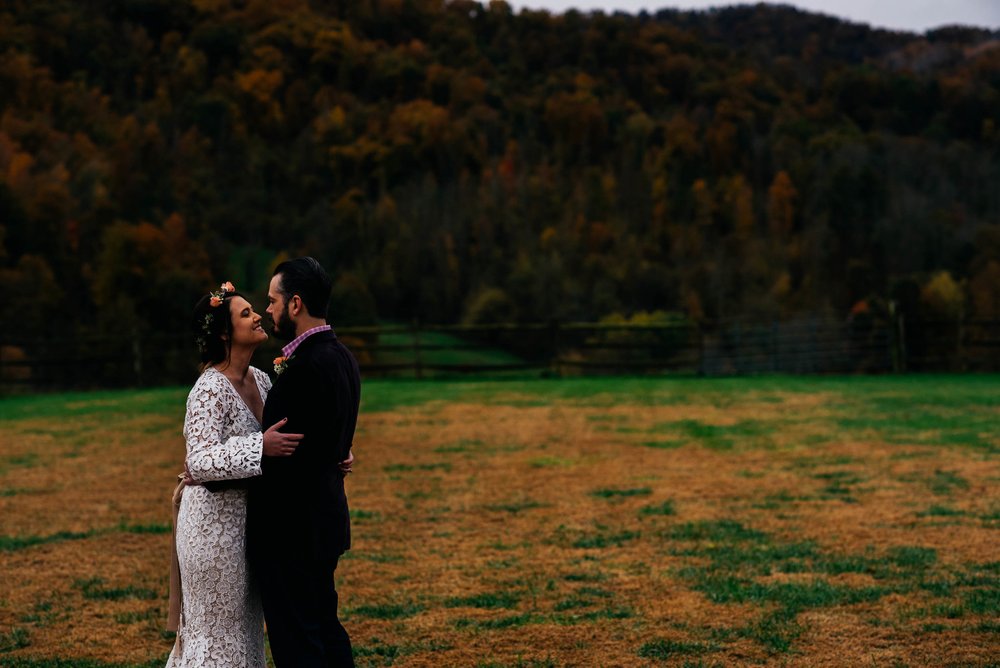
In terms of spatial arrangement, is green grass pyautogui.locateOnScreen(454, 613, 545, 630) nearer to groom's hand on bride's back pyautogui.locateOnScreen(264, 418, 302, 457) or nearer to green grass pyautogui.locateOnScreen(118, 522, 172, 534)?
groom's hand on bride's back pyautogui.locateOnScreen(264, 418, 302, 457)

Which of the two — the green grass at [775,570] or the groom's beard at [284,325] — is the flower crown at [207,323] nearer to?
the groom's beard at [284,325]

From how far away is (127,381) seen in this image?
3152 cm

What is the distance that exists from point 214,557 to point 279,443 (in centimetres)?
52

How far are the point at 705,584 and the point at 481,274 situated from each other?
3514 inches

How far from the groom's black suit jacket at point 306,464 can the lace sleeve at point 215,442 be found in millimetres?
63

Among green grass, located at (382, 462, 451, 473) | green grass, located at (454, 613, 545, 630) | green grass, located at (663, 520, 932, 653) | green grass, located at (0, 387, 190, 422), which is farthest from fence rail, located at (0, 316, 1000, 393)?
green grass, located at (454, 613, 545, 630)

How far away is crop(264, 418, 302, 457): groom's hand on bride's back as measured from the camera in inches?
136

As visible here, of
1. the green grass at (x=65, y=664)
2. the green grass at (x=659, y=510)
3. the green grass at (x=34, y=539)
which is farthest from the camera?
the green grass at (x=659, y=510)

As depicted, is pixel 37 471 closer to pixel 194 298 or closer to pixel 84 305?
pixel 194 298

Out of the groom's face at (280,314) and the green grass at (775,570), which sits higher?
the groom's face at (280,314)

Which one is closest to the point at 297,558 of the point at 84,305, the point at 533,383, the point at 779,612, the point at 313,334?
the point at 313,334

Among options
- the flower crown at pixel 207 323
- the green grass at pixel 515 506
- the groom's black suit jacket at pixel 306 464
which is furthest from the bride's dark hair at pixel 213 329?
the green grass at pixel 515 506

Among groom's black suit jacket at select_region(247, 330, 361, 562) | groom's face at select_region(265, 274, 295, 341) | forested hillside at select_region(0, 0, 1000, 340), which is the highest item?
forested hillside at select_region(0, 0, 1000, 340)

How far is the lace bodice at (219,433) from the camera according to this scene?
3473 millimetres
